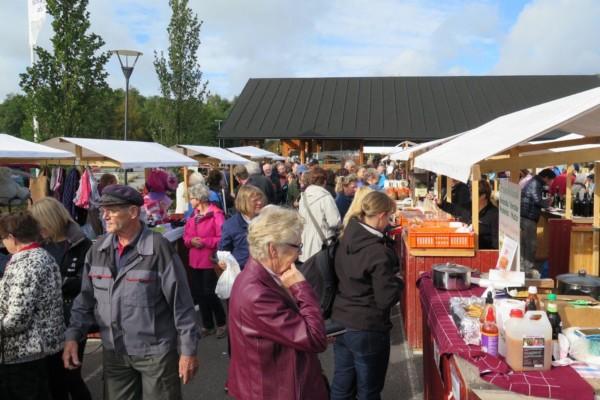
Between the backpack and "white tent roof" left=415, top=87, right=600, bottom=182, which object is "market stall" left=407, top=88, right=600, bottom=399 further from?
the backpack

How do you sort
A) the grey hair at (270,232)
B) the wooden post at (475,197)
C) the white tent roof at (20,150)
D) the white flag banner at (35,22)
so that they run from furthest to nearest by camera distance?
1. the white flag banner at (35,22)
2. the white tent roof at (20,150)
3. the wooden post at (475,197)
4. the grey hair at (270,232)

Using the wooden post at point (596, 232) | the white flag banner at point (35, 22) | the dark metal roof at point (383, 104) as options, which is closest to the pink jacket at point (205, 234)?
the wooden post at point (596, 232)

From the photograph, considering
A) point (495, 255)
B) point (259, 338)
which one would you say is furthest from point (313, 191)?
point (259, 338)

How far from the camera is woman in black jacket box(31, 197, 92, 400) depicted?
3.58 meters

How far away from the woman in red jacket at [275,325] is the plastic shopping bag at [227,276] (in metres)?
2.07

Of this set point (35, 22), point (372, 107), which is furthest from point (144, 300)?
point (372, 107)

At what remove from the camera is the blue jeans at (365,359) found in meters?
3.25

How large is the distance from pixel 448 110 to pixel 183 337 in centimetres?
2894

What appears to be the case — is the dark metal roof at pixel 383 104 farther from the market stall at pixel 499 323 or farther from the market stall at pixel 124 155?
the market stall at pixel 499 323

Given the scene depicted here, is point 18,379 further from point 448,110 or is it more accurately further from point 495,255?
point 448,110

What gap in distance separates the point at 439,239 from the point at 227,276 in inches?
83.2

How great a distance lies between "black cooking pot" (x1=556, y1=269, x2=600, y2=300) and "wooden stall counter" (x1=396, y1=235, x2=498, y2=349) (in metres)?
1.31

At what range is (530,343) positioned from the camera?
7.97 ft

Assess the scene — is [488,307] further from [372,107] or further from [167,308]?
[372,107]
